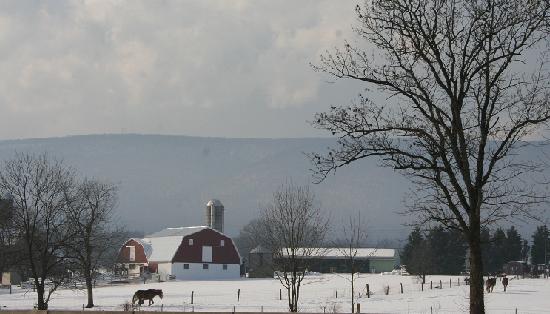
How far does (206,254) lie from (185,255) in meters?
4.04

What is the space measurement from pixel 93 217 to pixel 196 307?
32.3 feet

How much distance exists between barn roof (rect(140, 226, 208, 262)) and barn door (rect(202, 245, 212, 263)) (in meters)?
3.00

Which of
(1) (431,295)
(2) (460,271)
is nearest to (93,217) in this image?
(1) (431,295)

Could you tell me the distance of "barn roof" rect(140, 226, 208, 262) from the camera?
118 m

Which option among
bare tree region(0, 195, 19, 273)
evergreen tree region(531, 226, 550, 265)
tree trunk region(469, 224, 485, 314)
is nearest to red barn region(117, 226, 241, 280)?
evergreen tree region(531, 226, 550, 265)

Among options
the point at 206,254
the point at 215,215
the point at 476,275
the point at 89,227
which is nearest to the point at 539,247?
the point at 215,215

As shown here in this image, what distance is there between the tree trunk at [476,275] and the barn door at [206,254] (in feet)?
343

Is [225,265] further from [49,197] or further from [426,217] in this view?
[426,217]

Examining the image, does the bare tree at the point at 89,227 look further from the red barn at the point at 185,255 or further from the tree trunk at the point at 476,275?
the red barn at the point at 185,255

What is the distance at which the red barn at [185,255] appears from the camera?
117m

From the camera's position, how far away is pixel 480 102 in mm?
18453

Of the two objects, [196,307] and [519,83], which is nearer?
[519,83]

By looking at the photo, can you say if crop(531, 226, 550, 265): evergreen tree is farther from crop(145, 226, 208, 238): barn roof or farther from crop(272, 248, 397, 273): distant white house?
crop(145, 226, 208, 238): barn roof

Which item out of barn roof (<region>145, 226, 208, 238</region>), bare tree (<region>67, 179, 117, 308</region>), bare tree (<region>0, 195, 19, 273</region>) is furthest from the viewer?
barn roof (<region>145, 226, 208, 238</region>)
